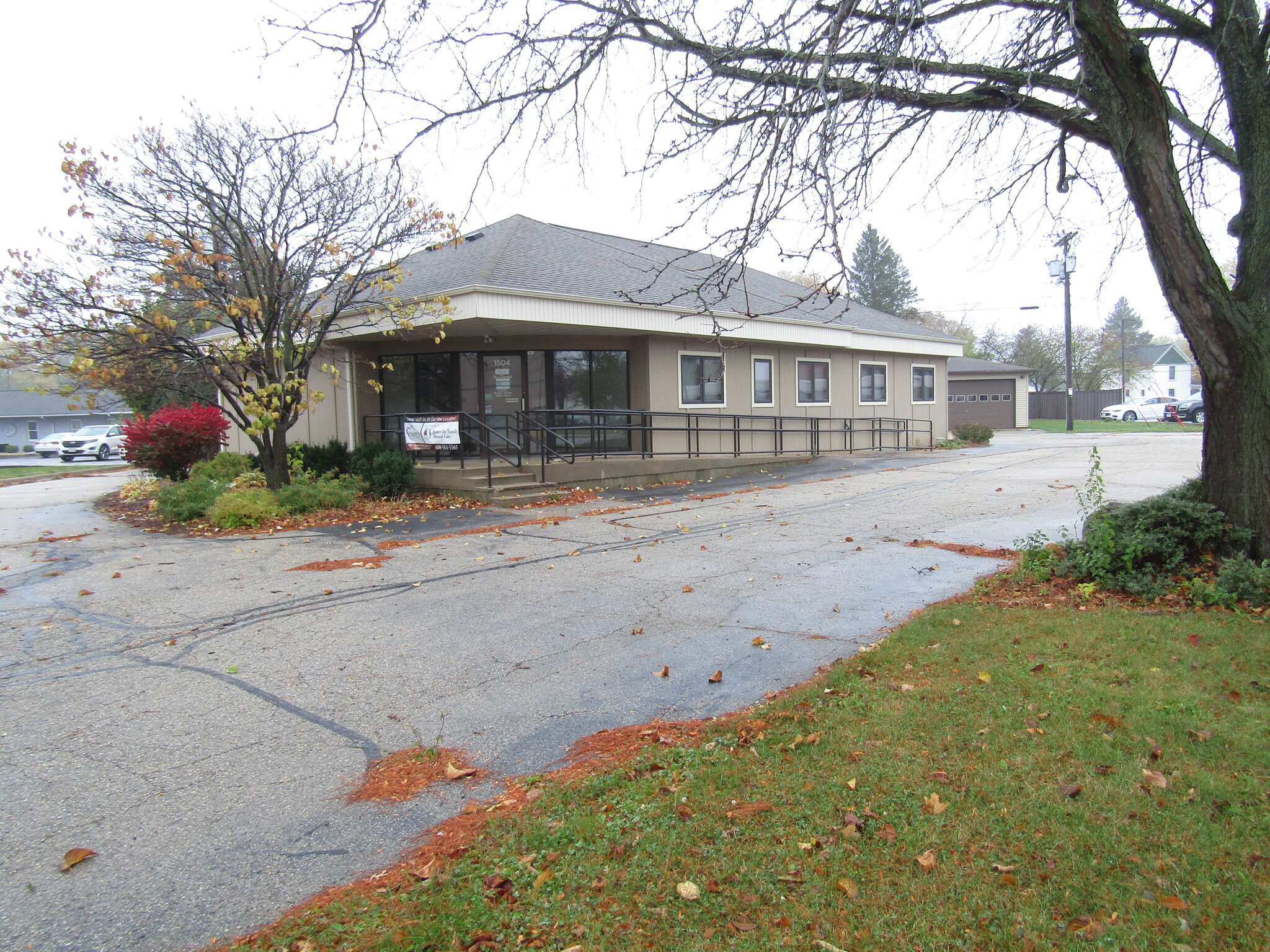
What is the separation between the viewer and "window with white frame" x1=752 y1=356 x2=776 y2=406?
851 inches

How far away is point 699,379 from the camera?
1997cm

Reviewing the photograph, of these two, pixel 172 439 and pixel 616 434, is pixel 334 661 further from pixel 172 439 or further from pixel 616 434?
pixel 172 439

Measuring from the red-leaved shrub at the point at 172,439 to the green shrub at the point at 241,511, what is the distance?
18.3 ft

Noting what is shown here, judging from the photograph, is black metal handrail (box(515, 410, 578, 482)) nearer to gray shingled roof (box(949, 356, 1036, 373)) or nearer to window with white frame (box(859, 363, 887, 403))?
window with white frame (box(859, 363, 887, 403))

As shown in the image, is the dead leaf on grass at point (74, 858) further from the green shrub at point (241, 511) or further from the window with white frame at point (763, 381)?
the window with white frame at point (763, 381)

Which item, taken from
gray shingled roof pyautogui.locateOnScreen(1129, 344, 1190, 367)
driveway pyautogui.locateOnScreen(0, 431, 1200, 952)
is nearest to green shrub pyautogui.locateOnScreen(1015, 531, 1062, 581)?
driveway pyautogui.locateOnScreen(0, 431, 1200, 952)

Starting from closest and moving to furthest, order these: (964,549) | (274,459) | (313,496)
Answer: (964,549), (313,496), (274,459)

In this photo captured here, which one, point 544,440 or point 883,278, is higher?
point 883,278

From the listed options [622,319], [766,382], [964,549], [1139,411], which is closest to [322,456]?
[622,319]

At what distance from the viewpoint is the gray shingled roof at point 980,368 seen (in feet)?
135

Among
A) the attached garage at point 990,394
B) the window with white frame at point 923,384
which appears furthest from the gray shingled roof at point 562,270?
the attached garage at point 990,394

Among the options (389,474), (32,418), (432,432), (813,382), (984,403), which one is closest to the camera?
(389,474)

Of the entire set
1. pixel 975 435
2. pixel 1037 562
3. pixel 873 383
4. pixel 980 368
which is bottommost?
pixel 1037 562

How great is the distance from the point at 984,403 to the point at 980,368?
190 centimetres
